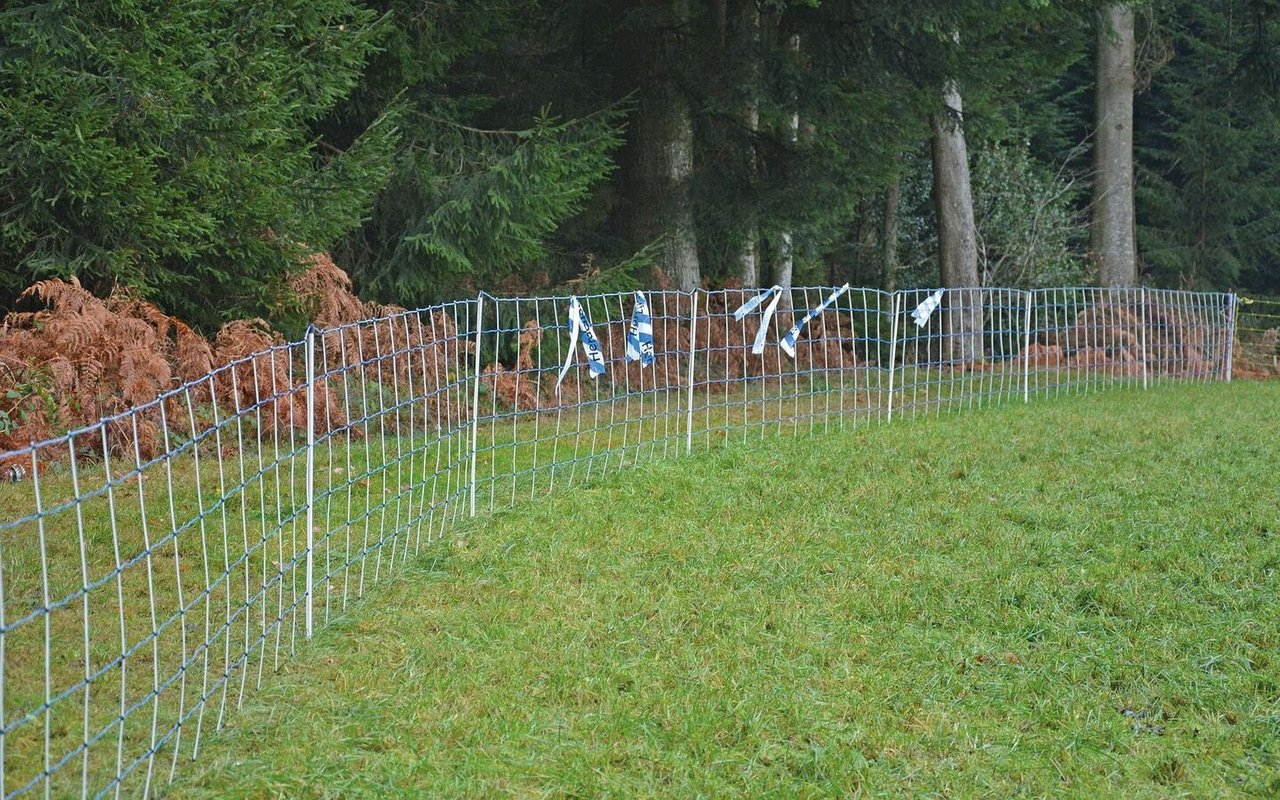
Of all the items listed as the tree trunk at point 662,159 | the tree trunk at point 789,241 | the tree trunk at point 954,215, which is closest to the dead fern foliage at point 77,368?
the tree trunk at point 789,241

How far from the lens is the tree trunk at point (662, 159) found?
554 inches

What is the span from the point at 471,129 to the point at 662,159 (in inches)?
92.2

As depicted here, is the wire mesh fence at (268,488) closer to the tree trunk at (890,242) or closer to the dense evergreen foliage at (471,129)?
the dense evergreen foliage at (471,129)

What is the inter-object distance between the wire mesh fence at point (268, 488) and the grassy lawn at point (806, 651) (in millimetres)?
284

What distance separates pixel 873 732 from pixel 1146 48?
23090mm

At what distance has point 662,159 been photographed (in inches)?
567

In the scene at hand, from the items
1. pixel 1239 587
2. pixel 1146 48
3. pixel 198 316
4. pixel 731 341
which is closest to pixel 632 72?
pixel 731 341

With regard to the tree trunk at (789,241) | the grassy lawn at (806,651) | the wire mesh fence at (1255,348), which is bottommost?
the grassy lawn at (806,651)

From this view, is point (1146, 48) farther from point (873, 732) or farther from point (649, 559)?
point (873, 732)

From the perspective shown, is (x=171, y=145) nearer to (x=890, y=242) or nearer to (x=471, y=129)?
(x=471, y=129)

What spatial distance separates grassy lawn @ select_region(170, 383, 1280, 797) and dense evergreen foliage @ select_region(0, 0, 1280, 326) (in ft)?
12.4

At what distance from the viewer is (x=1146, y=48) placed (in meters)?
24.6

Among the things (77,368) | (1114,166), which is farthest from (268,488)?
(1114,166)

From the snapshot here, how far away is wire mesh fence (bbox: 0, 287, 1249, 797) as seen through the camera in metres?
4.42
